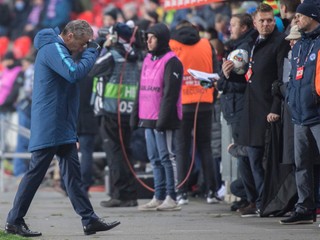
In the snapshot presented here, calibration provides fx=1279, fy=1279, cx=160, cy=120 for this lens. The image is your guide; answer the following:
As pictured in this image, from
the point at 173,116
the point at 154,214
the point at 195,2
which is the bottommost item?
the point at 154,214

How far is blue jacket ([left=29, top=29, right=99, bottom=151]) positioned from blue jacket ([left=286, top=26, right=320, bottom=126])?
1.96 metres

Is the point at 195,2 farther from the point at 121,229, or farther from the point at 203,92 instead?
the point at 121,229

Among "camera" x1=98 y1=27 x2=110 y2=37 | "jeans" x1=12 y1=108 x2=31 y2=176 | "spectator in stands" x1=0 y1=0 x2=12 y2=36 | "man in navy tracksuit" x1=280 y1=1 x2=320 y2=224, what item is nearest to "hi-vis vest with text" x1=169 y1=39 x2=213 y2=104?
"camera" x1=98 y1=27 x2=110 y2=37

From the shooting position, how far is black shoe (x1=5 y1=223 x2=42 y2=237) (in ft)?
37.7

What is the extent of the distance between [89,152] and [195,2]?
258 cm

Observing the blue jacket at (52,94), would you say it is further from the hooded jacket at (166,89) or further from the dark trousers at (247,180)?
the dark trousers at (247,180)

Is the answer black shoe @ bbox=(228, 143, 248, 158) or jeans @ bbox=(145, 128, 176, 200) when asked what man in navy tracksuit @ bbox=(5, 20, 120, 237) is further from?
jeans @ bbox=(145, 128, 176, 200)

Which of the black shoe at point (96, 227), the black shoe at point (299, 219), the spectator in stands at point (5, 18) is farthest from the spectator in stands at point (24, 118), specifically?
the black shoe at point (96, 227)

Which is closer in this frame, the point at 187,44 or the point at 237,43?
the point at 237,43

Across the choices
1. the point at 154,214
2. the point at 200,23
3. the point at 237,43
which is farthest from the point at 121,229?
the point at 200,23

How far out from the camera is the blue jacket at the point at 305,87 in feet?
38.7

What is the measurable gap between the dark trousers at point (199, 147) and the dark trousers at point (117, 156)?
0.62 meters

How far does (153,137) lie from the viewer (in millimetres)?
14164

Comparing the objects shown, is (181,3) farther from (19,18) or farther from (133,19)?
(19,18)
